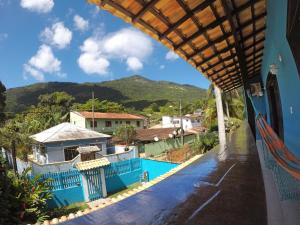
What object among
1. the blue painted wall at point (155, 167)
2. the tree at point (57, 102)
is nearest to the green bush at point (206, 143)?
the blue painted wall at point (155, 167)

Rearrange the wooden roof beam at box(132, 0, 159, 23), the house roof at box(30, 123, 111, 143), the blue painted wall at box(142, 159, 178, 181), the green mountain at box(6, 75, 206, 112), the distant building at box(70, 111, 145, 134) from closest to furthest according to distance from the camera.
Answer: the wooden roof beam at box(132, 0, 159, 23)
the blue painted wall at box(142, 159, 178, 181)
the house roof at box(30, 123, 111, 143)
the distant building at box(70, 111, 145, 134)
the green mountain at box(6, 75, 206, 112)

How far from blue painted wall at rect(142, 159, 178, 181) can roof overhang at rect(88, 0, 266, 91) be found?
9615mm

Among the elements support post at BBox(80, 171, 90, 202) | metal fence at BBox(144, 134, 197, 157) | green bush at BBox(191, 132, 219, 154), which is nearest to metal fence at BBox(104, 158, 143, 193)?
support post at BBox(80, 171, 90, 202)

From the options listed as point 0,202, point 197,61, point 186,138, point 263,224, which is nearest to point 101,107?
point 186,138

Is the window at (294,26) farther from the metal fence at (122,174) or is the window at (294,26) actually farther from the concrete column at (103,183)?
the metal fence at (122,174)

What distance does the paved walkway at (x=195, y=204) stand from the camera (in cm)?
181

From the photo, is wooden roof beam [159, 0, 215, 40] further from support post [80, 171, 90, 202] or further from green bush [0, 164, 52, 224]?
support post [80, 171, 90, 202]

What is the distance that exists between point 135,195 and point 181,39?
270 centimetres

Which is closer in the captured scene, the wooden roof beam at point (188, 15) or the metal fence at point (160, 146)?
the wooden roof beam at point (188, 15)

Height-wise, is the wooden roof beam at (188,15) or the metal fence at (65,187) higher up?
the wooden roof beam at (188,15)

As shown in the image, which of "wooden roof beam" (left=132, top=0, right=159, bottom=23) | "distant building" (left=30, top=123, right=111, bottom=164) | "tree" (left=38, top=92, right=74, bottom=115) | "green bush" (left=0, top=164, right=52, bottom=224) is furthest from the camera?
"tree" (left=38, top=92, right=74, bottom=115)

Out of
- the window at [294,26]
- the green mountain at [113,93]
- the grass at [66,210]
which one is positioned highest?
the green mountain at [113,93]

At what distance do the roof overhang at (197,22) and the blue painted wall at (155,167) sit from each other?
9.61 m

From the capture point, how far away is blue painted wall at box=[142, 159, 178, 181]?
14133 millimetres
